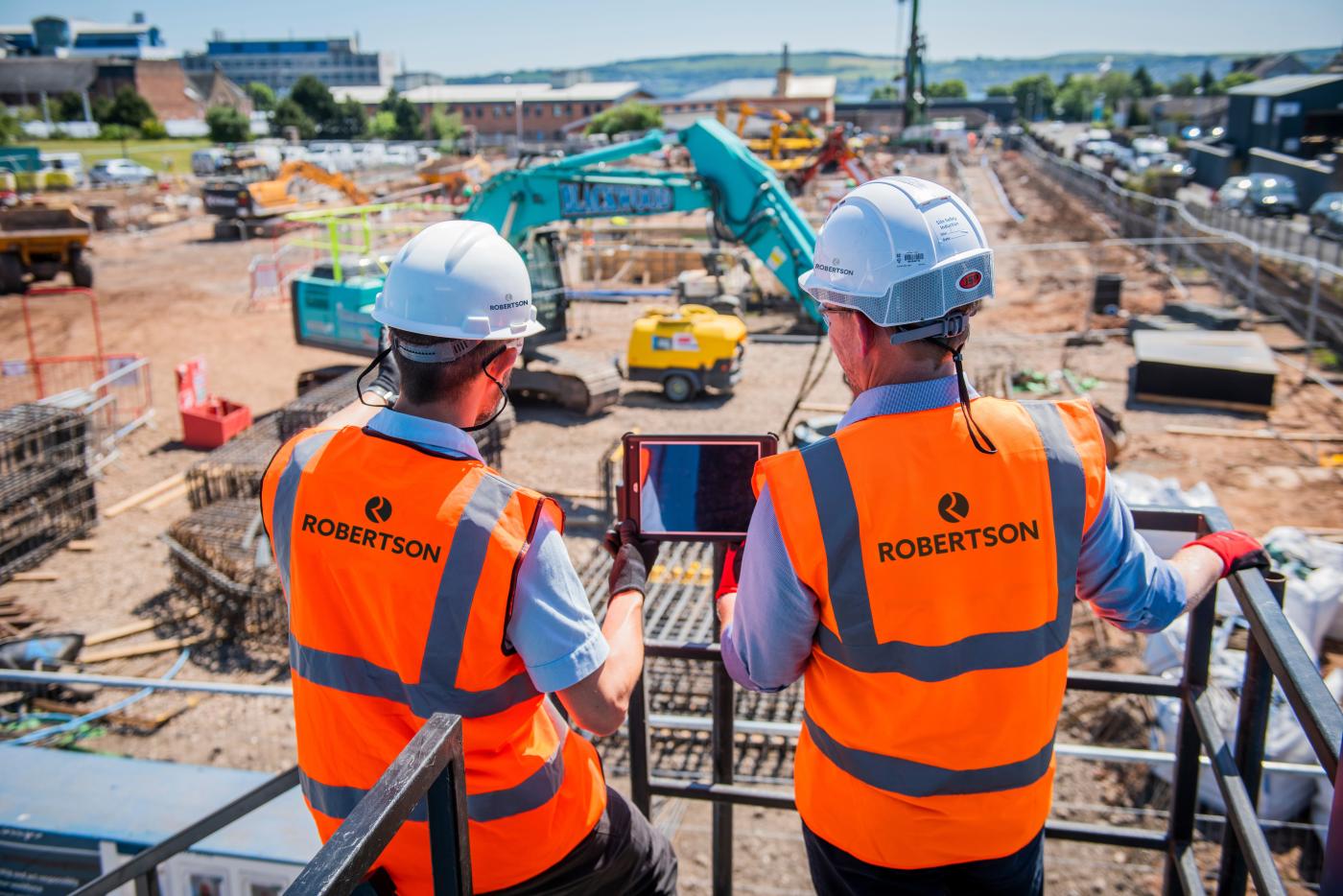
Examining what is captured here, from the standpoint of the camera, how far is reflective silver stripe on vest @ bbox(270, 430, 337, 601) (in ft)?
7.37

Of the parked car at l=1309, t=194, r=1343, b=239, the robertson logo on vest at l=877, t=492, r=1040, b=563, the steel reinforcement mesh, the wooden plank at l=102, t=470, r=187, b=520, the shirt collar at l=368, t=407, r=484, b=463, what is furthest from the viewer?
the parked car at l=1309, t=194, r=1343, b=239

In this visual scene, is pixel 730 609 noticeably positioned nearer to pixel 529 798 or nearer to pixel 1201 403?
pixel 529 798

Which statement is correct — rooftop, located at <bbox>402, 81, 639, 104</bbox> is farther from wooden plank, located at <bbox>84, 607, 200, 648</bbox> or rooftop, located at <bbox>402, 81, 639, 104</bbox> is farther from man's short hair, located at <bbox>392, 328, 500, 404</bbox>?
man's short hair, located at <bbox>392, 328, 500, 404</bbox>

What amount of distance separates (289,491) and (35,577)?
1052cm

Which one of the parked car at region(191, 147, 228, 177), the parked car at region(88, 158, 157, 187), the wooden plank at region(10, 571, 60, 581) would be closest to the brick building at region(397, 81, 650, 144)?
the parked car at region(191, 147, 228, 177)

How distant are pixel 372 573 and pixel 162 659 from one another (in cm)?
836

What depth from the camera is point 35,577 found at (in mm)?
10859

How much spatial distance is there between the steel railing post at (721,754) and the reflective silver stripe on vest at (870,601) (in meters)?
0.71

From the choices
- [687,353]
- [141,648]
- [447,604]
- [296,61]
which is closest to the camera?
[447,604]

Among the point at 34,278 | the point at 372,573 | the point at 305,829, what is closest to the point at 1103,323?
the point at 305,829

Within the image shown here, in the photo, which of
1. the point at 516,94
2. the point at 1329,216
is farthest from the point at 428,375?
the point at 516,94

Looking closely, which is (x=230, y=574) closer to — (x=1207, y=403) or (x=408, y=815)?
(x=408, y=815)

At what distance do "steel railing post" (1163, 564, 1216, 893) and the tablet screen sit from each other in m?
1.30

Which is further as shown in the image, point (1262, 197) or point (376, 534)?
point (1262, 197)
